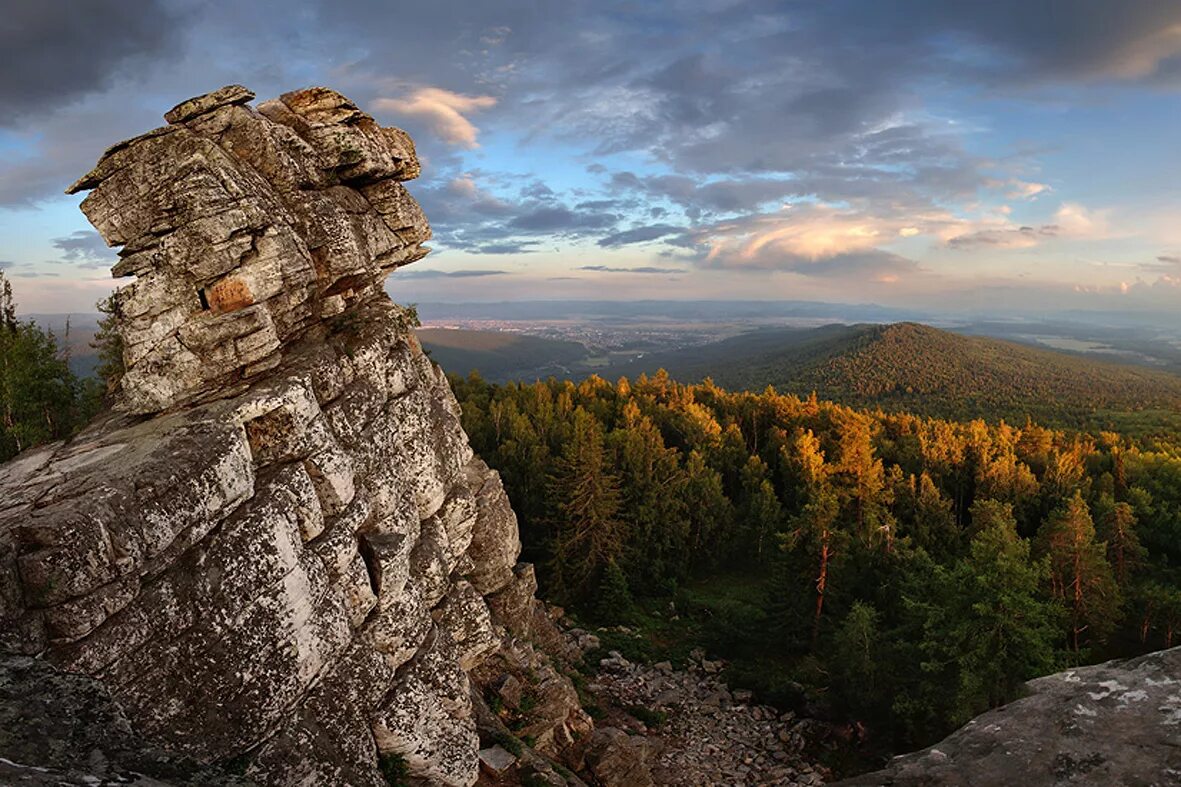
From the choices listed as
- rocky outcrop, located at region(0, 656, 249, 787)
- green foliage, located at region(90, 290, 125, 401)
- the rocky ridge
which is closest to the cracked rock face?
green foliage, located at region(90, 290, 125, 401)

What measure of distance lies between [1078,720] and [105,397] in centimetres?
2703

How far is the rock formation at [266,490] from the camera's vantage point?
12703mm

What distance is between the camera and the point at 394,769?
16.9 metres

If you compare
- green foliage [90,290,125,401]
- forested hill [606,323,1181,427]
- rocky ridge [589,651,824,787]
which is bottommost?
rocky ridge [589,651,824,787]

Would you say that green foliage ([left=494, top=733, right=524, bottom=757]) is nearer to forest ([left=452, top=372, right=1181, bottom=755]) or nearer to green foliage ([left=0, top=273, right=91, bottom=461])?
forest ([left=452, top=372, right=1181, bottom=755])

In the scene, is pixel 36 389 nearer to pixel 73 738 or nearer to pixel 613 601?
pixel 73 738

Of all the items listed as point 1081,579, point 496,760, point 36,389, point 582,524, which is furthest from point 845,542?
point 36,389

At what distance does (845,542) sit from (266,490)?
30.7m

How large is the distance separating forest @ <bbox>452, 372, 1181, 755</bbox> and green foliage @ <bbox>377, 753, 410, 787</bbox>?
54.6 ft

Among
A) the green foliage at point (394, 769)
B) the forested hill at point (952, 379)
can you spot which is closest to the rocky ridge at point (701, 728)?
the green foliage at point (394, 769)

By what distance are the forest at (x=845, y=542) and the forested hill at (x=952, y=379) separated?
1600 inches

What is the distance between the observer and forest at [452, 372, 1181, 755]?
26594 mm

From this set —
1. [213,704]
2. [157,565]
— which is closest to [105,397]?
[157,565]

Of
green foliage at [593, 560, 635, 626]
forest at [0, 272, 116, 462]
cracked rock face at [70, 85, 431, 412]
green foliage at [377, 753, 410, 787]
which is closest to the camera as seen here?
green foliage at [377, 753, 410, 787]
